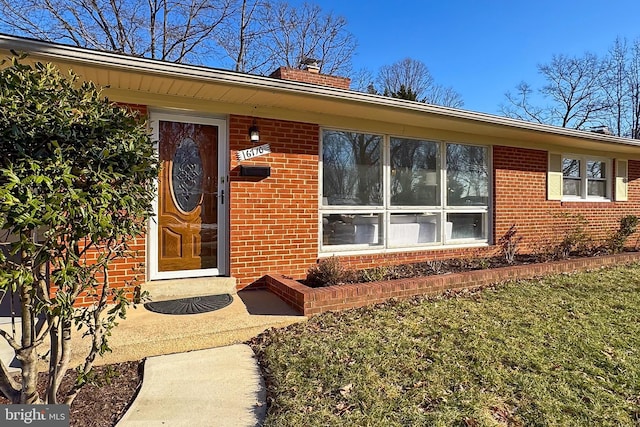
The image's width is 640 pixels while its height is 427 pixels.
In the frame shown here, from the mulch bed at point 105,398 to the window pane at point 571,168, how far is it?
945 centimetres

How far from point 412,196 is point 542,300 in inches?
103

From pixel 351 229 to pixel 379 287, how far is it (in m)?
1.68

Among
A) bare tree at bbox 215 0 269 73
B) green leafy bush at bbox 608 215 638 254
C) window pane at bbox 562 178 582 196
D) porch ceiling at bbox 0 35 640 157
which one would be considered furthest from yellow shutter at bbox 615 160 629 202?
bare tree at bbox 215 0 269 73

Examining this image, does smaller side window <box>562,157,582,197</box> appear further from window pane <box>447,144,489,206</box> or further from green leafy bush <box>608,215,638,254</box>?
window pane <box>447,144,489,206</box>

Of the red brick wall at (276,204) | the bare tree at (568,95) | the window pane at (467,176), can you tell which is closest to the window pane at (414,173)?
the window pane at (467,176)

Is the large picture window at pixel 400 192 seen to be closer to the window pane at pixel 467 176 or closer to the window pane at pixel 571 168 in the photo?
the window pane at pixel 467 176

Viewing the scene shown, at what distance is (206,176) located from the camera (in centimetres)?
512

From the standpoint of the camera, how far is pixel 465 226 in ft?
24.5

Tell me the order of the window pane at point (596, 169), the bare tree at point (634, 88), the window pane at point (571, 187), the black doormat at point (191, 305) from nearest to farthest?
the black doormat at point (191, 305) < the window pane at point (571, 187) < the window pane at point (596, 169) < the bare tree at point (634, 88)

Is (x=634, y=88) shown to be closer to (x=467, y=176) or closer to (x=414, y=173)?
(x=467, y=176)

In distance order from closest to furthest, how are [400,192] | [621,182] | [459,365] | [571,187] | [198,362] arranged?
[459,365] < [198,362] < [400,192] < [571,187] < [621,182]

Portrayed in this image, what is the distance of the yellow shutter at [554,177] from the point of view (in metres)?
8.39

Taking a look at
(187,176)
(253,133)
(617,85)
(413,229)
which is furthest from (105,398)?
(617,85)

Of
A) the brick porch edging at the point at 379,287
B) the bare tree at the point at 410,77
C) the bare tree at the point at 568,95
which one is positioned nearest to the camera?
the brick porch edging at the point at 379,287
